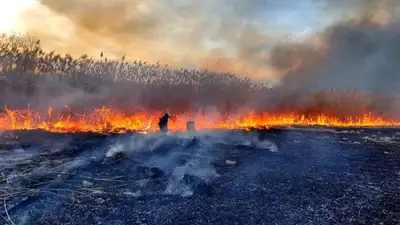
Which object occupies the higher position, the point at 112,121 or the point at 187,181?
the point at 112,121

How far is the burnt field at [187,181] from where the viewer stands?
30.8 ft

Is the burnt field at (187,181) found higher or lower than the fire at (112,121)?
lower

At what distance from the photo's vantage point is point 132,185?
38.1 ft

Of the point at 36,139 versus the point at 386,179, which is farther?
the point at 36,139

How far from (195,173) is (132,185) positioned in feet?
7.68

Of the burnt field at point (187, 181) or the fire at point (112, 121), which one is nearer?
the burnt field at point (187, 181)

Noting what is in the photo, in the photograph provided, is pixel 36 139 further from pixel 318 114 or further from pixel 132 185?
pixel 318 114

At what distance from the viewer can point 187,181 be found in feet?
37.7

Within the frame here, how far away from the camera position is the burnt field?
939cm

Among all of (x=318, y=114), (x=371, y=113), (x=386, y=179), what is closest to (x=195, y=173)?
(x=386, y=179)

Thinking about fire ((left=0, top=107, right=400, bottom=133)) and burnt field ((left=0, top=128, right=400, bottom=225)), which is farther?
fire ((left=0, top=107, right=400, bottom=133))

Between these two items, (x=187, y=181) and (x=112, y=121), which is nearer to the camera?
(x=187, y=181)

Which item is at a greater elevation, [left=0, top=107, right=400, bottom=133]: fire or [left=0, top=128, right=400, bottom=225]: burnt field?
[left=0, top=107, right=400, bottom=133]: fire

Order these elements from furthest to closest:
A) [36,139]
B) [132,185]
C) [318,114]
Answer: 1. [318,114]
2. [36,139]
3. [132,185]
